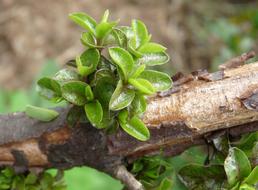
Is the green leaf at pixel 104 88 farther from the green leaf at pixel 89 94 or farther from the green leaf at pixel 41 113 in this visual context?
the green leaf at pixel 41 113

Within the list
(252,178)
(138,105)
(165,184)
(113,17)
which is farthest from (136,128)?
(113,17)

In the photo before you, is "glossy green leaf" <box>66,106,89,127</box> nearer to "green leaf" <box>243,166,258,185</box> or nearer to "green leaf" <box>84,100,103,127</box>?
"green leaf" <box>84,100,103,127</box>

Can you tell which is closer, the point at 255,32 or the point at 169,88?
the point at 169,88

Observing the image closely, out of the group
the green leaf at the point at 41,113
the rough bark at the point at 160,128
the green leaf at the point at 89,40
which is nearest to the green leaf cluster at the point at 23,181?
the rough bark at the point at 160,128

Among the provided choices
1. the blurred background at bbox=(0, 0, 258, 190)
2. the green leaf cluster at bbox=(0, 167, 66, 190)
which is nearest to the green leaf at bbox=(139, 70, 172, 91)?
the green leaf cluster at bbox=(0, 167, 66, 190)

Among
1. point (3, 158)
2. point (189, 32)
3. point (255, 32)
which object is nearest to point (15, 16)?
point (189, 32)

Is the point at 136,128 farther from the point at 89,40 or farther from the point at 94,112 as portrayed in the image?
the point at 89,40

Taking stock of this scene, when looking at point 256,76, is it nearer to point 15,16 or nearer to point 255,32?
point 255,32
